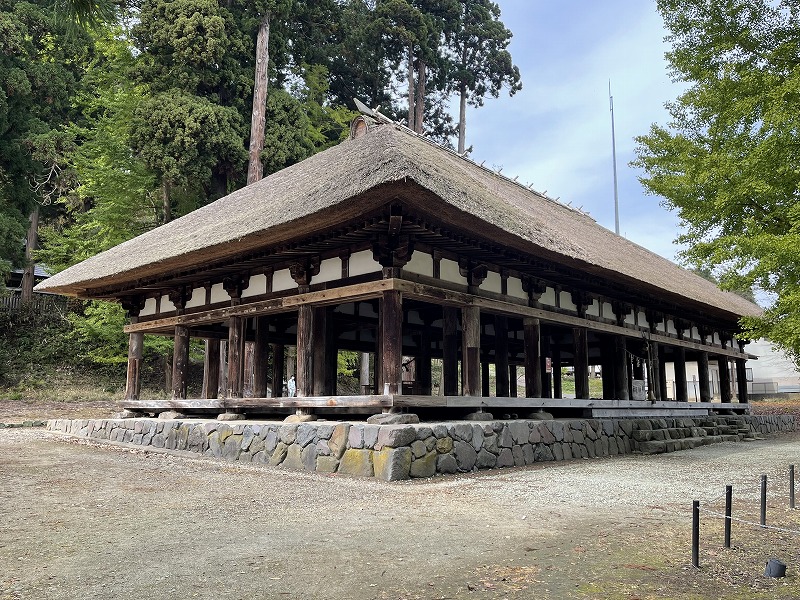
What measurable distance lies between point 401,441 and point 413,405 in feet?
2.72

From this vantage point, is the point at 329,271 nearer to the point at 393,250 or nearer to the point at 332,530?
the point at 393,250

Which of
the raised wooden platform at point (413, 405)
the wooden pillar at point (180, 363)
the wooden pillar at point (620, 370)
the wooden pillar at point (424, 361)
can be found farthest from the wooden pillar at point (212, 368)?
the wooden pillar at point (620, 370)

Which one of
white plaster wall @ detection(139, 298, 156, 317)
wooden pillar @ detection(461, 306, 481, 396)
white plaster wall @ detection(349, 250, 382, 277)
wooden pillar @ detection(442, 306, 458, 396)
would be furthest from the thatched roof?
wooden pillar @ detection(442, 306, 458, 396)

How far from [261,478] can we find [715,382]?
3451 cm

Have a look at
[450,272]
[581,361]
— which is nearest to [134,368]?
[450,272]

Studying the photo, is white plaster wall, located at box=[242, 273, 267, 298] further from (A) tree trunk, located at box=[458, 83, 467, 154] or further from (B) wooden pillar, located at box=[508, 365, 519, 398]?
(A) tree trunk, located at box=[458, 83, 467, 154]

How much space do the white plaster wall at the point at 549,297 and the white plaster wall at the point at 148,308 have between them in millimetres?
8472

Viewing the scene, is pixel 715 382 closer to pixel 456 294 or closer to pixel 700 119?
pixel 700 119

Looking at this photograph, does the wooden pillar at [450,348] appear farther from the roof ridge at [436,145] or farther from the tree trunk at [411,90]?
the tree trunk at [411,90]

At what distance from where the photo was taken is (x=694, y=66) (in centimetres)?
1055

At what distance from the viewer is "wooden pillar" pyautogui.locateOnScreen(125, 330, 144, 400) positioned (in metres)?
14.0

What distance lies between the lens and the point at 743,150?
9.77m

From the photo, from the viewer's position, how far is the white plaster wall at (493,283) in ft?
34.0

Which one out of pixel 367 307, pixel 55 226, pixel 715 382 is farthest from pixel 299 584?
pixel 715 382
